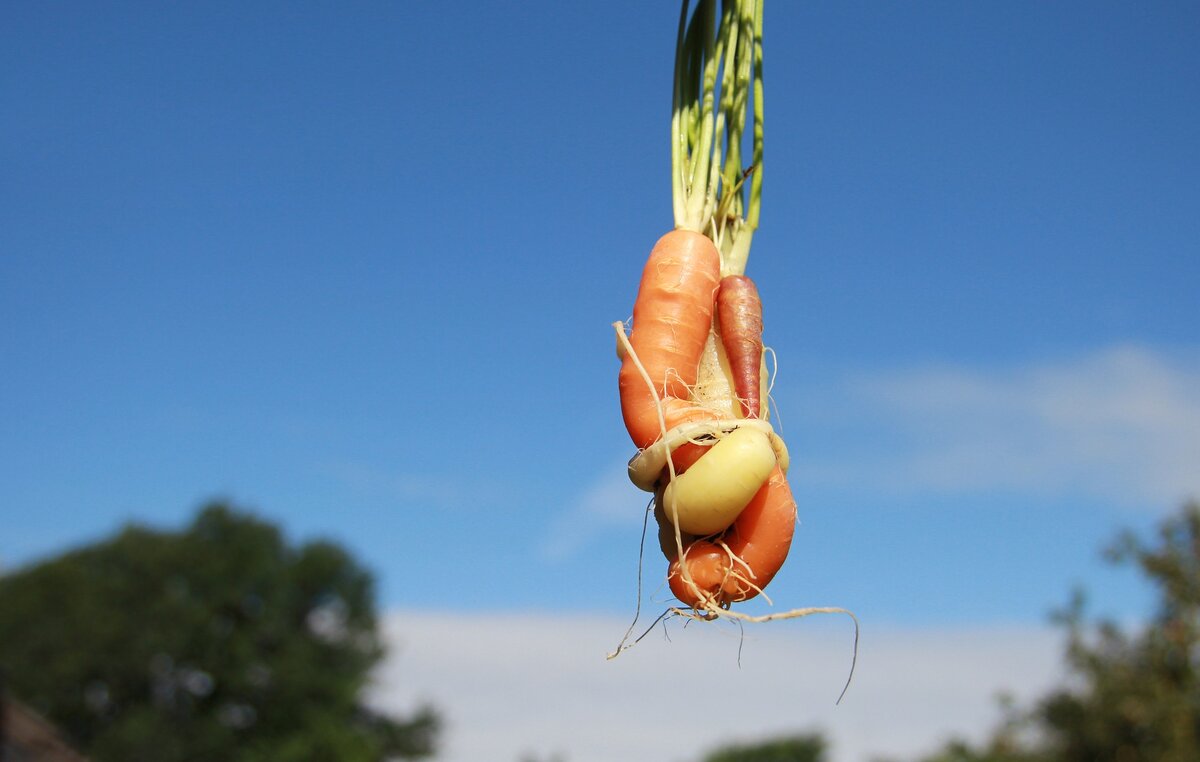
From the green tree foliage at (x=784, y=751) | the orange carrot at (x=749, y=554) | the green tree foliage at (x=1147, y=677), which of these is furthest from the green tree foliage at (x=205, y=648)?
the orange carrot at (x=749, y=554)

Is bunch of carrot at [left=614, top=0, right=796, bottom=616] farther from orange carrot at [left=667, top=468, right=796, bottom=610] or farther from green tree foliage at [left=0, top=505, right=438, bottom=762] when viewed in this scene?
green tree foliage at [left=0, top=505, right=438, bottom=762]

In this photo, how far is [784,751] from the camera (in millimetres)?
46000

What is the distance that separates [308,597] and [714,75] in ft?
118

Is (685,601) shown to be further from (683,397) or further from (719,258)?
(719,258)

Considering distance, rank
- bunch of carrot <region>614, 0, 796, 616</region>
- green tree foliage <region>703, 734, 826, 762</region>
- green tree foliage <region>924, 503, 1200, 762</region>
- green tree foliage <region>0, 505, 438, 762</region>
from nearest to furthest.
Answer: bunch of carrot <region>614, 0, 796, 616</region>, green tree foliage <region>924, 503, 1200, 762</region>, green tree foliage <region>0, 505, 438, 762</region>, green tree foliage <region>703, 734, 826, 762</region>

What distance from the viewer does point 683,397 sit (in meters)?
2.84

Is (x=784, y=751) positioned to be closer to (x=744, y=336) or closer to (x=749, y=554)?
(x=749, y=554)

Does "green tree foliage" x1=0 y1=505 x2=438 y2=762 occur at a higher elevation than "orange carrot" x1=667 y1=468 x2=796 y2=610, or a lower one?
higher

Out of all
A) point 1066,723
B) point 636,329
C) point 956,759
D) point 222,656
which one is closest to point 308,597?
point 222,656

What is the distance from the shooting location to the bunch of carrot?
8.48ft

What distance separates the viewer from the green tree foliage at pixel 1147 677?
1722 centimetres

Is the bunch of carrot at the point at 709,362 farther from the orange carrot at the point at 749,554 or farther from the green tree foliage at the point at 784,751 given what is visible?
the green tree foliage at the point at 784,751

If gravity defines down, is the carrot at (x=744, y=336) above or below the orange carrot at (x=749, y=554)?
above

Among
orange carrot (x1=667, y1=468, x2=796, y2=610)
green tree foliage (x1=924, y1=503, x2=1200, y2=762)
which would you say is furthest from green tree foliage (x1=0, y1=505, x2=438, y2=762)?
orange carrot (x1=667, y1=468, x2=796, y2=610)
